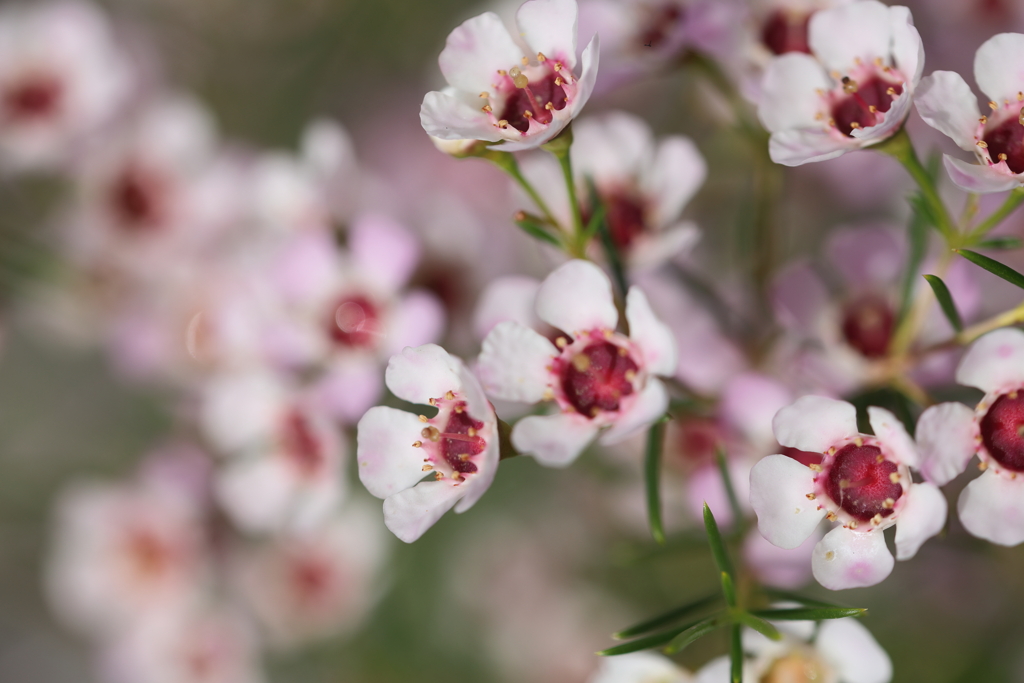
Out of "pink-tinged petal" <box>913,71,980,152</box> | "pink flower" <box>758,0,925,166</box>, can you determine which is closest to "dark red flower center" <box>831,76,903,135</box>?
"pink flower" <box>758,0,925,166</box>

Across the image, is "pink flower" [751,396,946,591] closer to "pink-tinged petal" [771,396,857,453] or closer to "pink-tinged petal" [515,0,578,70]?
"pink-tinged petal" [771,396,857,453]

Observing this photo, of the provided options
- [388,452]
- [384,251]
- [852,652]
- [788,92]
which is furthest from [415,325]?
[852,652]

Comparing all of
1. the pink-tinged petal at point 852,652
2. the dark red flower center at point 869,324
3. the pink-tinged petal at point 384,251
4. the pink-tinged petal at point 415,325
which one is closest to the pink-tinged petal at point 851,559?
the pink-tinged petal at point 852,652

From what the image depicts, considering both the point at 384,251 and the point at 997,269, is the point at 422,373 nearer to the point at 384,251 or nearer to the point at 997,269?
the point at 384,251

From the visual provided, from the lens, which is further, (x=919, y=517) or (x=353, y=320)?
(x=353, y=320)

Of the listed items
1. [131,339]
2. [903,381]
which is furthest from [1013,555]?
[131,339]

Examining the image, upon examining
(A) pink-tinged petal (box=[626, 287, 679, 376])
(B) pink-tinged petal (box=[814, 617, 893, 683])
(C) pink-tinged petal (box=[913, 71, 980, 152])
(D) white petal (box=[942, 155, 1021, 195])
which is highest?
(C) pink-tinged petal (box=[913, 71, 980, 152])

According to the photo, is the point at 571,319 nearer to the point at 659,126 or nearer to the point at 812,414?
the point at 812,414
